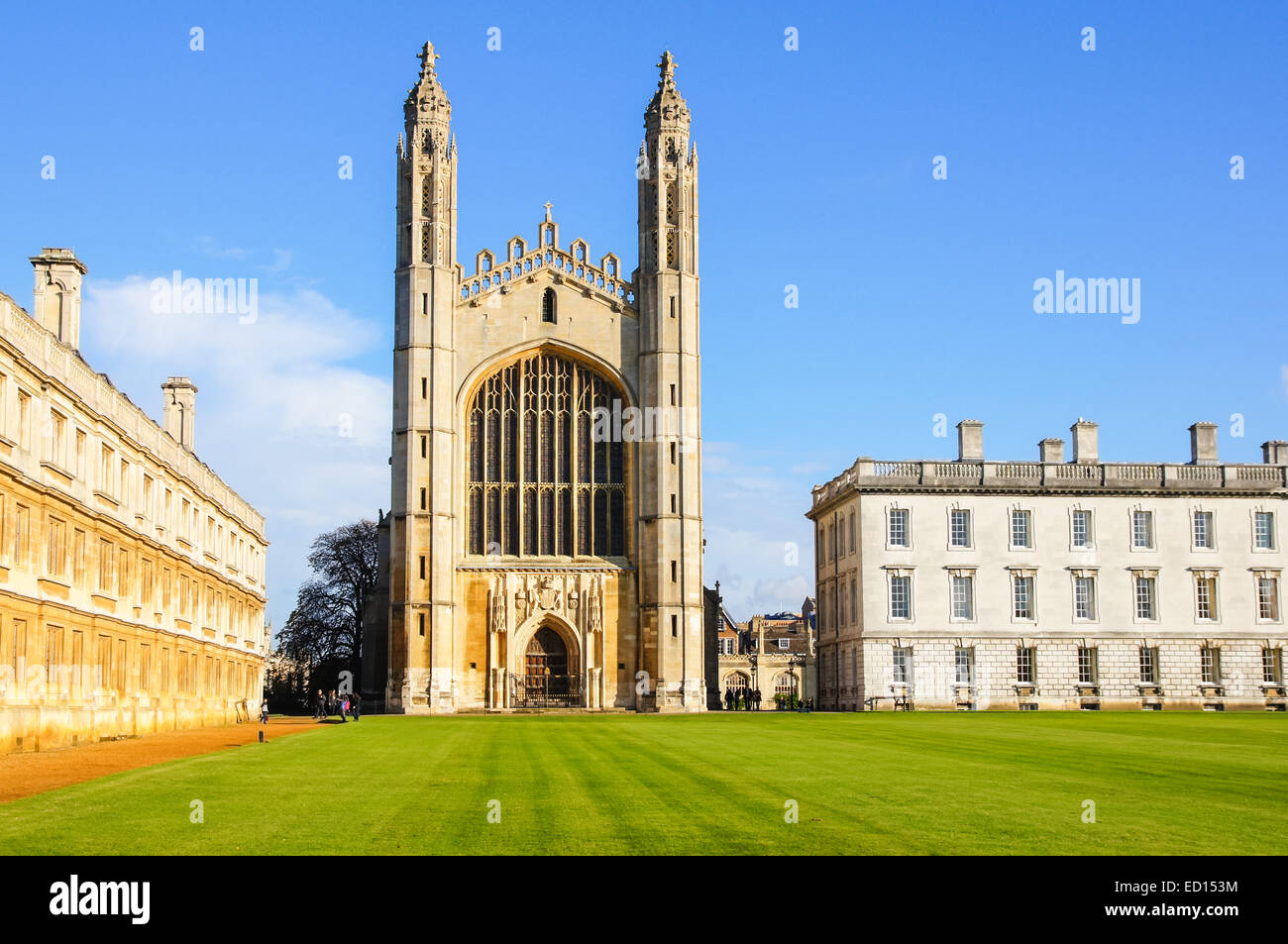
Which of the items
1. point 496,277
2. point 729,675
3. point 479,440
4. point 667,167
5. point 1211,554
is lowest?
point 729,675

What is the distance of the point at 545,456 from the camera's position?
6138 cm

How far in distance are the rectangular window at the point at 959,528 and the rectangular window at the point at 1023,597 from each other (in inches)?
105

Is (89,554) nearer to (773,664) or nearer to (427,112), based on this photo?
(427,112)

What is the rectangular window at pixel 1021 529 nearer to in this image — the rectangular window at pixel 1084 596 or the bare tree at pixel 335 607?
the rectangular window at pixel 1084 596

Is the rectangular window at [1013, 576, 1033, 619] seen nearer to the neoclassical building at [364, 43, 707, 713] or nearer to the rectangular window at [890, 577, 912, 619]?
the rectangular window at [890, 577, 912, 619]

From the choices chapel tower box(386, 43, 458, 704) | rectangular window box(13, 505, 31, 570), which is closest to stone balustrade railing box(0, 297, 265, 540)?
rectangular window box(13, 505, 31, 570)

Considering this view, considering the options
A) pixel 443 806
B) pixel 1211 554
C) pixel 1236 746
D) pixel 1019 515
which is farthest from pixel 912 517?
pixel 443 806

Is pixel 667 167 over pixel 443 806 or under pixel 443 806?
over

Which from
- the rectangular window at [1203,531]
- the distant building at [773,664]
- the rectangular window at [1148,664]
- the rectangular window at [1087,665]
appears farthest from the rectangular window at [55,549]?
the distant building at [773,664]

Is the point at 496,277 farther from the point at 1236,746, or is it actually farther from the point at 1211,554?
the point at 1236,746

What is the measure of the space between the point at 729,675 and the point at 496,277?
5612 centimetres

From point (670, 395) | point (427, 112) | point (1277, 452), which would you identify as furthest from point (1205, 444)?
point (427, 112)

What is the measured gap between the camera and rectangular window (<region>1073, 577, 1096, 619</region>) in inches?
2306
